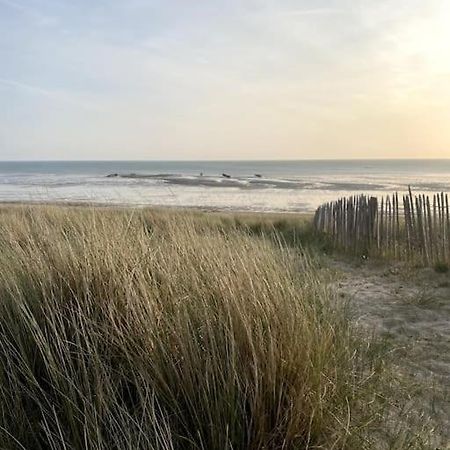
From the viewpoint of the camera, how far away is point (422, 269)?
27.5 feet

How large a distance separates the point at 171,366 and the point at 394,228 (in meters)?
8.20

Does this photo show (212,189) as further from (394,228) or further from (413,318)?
(413,318)

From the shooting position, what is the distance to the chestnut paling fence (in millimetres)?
8578

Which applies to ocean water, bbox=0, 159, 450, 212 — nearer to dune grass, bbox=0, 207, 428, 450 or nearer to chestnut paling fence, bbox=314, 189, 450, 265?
dune grass, bbox=0, 207, 428, 450

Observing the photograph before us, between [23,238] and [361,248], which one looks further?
[361,248]

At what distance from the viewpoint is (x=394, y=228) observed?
31.0ft

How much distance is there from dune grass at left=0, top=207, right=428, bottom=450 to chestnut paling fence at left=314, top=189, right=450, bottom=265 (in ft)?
20.5

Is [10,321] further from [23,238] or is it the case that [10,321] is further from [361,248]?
A: [361,248]

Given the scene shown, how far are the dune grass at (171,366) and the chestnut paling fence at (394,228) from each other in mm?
6234

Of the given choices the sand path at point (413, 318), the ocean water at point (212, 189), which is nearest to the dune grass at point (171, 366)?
the sand path at point (413, 318)

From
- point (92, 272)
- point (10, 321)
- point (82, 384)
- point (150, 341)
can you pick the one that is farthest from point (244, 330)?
point (10, 321)

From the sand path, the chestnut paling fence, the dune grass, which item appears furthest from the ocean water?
the chestnut paling fence

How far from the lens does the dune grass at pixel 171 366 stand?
1.98 m

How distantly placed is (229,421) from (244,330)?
0.48 meters
